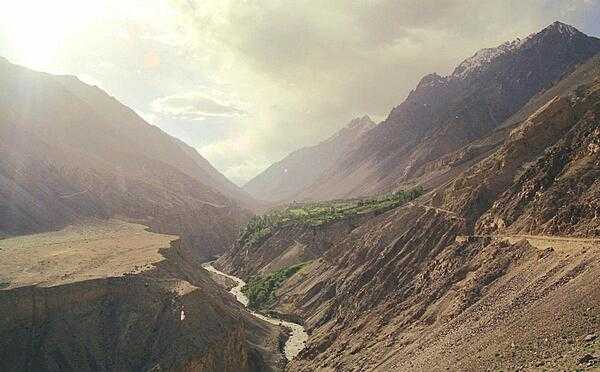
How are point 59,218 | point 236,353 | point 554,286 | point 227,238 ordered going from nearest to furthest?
point 554,286 < point 236,353 < point 59,218 < point 227,238

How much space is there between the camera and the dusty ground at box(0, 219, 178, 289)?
174 ft

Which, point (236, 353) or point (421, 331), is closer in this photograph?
point (421, 331)

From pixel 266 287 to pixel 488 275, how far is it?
165 feet

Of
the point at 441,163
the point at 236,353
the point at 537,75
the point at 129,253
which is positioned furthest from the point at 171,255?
the point at 537,75

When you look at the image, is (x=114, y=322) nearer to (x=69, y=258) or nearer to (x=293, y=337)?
(x=69, y=258)

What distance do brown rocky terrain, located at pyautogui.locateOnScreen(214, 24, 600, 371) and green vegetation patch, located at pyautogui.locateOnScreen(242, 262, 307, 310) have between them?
7.83 metres

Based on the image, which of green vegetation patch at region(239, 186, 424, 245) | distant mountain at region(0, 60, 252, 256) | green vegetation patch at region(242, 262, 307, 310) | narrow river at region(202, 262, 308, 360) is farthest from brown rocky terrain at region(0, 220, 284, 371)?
distant mountain at region(0, 60, 252, 256)

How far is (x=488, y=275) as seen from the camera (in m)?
45.3

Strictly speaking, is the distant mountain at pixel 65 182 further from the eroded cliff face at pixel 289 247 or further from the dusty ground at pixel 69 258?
the eroded cliff face at pixel 289 247

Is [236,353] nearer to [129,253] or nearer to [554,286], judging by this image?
[129,253]

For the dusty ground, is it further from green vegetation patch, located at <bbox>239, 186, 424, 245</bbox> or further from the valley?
green vegetation patch, located at <bbox>239, 186, 424, 245</bbox>

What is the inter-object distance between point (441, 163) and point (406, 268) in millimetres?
93028

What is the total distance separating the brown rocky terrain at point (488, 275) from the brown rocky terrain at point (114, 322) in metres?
11.0

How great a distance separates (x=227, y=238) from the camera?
Answer: 558 ft
